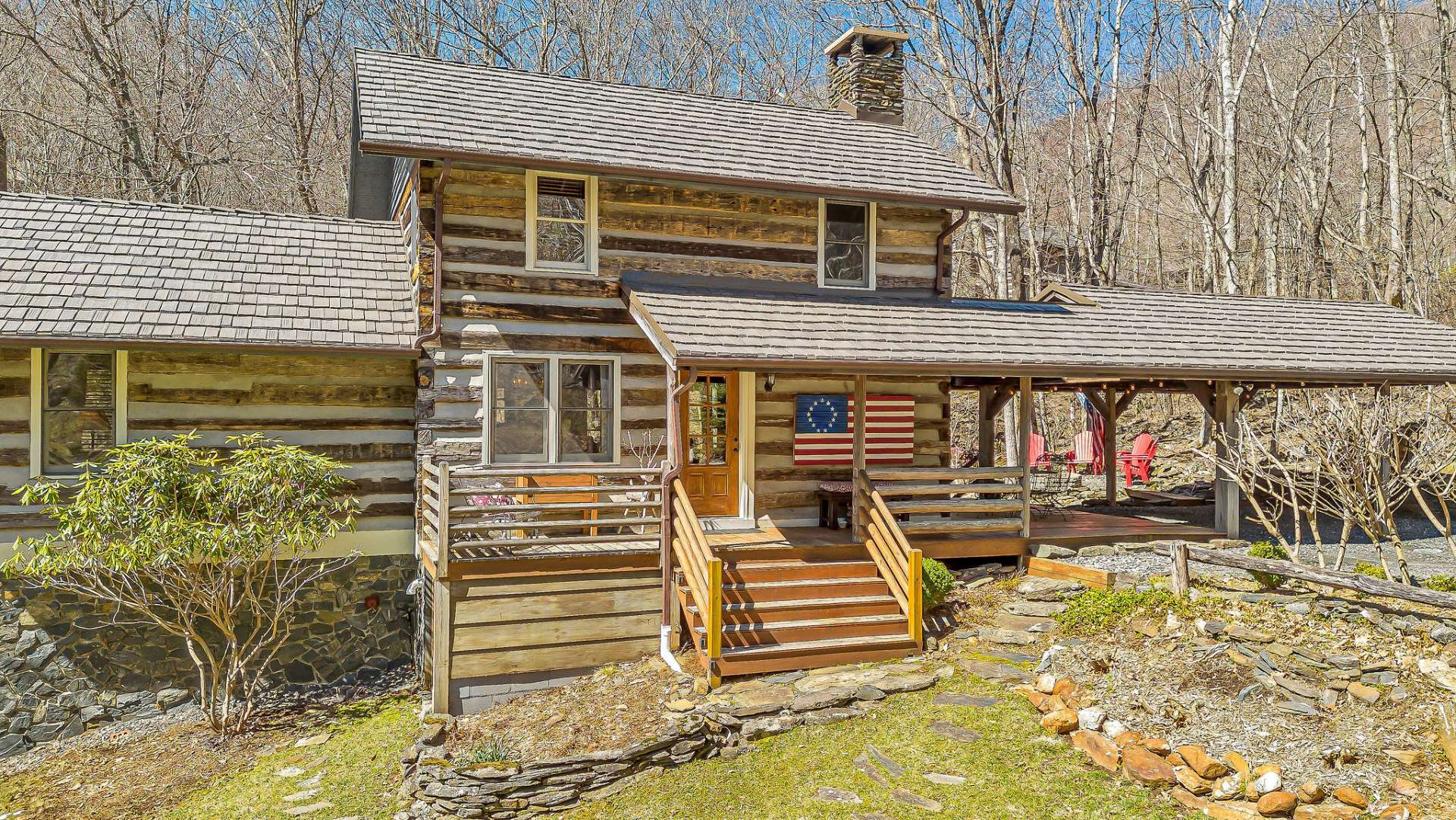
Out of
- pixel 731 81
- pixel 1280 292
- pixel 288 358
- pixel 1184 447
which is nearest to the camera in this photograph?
pixel 288 358

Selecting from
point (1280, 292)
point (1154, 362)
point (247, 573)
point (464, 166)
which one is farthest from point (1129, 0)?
point (247, 573)

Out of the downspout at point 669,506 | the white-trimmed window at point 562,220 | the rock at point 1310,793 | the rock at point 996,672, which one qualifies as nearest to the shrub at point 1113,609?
the rock at point 996,672

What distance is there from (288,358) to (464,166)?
2.99m

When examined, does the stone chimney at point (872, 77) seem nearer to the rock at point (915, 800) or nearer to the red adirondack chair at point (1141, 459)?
Result: the red adirondack chair at point (1141, 459)

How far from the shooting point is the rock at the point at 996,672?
8281 mm

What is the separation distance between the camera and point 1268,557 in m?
9.97

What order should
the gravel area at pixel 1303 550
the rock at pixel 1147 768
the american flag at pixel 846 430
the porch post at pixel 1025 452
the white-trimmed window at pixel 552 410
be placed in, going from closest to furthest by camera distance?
the rock at pixel 1147 768
the gravel area at pixel 1303 550
the white-trimmed window at pixel 552 410
the porch post at pixel 1025 452
the american flag at pixel 846 430

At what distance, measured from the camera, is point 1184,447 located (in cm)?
2014

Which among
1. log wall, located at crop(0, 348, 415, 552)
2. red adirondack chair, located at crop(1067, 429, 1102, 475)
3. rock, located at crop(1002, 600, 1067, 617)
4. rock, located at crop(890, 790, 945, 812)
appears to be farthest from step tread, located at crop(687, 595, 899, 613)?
red adirondack chair, located at crop(1067, 429, 1102, 475)

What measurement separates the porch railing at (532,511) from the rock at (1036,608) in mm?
4030

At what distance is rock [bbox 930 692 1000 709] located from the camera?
311 inches

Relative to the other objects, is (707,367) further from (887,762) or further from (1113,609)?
(1113,609)

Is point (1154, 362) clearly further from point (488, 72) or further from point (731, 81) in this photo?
point (731, 81)

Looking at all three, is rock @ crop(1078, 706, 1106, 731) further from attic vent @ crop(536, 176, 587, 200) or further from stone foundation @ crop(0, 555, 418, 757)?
attic vent @ crop(536, 176, 587, 200)
